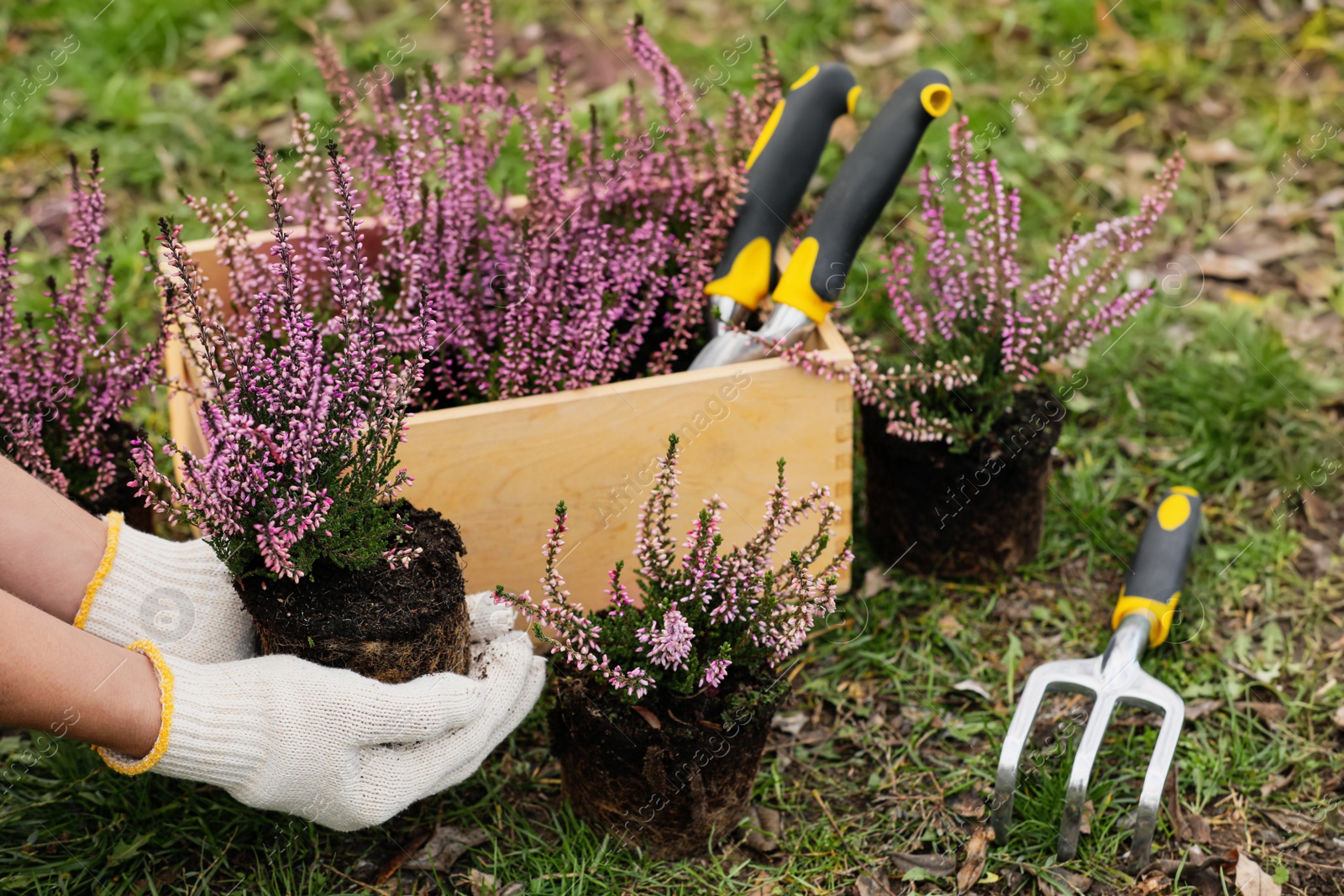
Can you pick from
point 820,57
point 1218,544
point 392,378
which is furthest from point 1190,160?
point 392,378

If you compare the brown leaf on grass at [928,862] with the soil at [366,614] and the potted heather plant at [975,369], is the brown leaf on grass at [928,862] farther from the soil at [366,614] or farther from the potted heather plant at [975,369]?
the soil at [366,614]

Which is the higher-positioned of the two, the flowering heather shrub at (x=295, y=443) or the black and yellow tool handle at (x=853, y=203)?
the black and yellow tool handle at (x=853, y=203)

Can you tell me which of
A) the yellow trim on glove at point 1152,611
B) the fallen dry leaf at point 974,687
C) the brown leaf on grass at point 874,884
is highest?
the yellow trim on glove at point 1152,611

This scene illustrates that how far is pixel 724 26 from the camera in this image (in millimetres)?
4469

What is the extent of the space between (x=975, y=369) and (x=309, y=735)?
145cm

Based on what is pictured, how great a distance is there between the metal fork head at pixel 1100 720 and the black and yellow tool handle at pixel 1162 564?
5 cm

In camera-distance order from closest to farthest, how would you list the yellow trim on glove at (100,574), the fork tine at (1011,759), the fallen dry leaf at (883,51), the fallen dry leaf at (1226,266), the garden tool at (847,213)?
the yellow trim on glove at (100,574) → the fork tine at (1011,759) → the garden tool at (847,213) → the fallen dry leaf at (1226,266) → the fallen dry leaf at (883,51)

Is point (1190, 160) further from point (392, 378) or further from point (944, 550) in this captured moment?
point (392, 378)

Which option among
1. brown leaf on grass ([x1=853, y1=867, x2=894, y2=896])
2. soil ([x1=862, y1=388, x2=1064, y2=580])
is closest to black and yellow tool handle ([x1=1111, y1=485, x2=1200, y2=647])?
soil ([x1=862, y1=388, x2=1064, y2=580])

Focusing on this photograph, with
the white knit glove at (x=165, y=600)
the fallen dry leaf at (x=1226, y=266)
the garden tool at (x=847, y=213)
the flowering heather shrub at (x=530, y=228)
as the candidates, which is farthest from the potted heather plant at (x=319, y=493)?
the fallen dry leaf at (x=1226, y=266)

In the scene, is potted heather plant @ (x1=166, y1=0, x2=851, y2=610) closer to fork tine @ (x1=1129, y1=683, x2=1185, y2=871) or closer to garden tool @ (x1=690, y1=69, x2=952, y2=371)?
garden tool @ (x1=690, y1=69, x2=952, y2=371)

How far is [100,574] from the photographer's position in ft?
6.48

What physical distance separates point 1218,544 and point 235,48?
3700mm

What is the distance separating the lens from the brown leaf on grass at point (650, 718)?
1.91 meters
